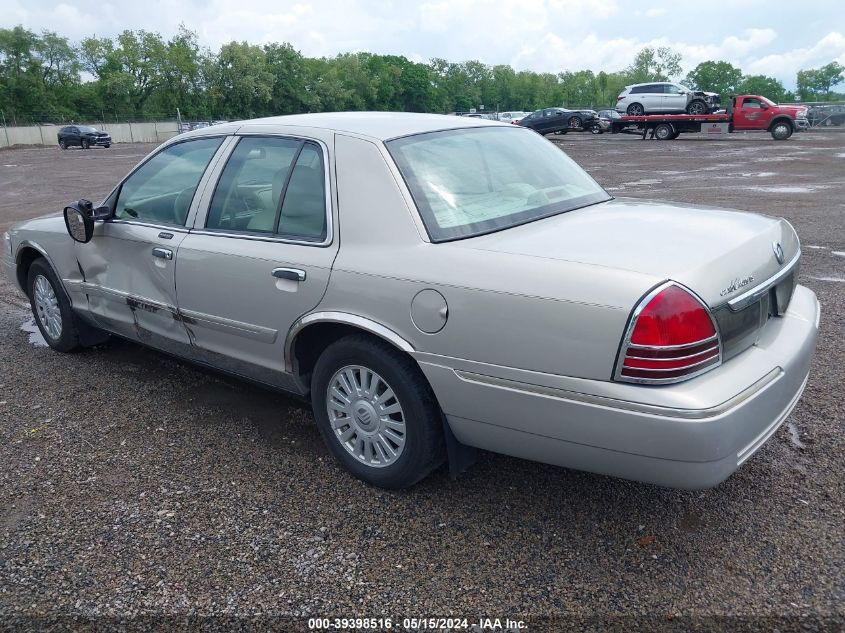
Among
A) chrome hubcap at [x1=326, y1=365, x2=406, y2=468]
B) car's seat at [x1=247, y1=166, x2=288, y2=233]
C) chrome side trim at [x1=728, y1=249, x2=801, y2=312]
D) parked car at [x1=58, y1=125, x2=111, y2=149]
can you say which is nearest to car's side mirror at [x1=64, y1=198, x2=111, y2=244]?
car's seat at [x1=247, y1=166, x2=288, y2=233]

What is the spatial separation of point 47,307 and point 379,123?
10.3 ft

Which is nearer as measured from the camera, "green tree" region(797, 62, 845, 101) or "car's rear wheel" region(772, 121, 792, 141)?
"car's rear wheel" region(772, 121, 792, 141)

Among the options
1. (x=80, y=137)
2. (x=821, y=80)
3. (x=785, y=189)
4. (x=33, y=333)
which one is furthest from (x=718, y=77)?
(x=33, y=333)

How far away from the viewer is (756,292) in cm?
279

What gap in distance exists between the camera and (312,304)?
3.31m

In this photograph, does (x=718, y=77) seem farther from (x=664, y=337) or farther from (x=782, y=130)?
(x=664, y=337)

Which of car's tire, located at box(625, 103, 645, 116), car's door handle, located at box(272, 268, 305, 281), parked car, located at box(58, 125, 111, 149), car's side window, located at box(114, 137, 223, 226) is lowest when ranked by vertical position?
car's door handle, located at box(272, 268, 305, 281)

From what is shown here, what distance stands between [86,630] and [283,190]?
2.07 m

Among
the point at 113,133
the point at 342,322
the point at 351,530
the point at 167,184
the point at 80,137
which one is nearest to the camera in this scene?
the point at 351,530

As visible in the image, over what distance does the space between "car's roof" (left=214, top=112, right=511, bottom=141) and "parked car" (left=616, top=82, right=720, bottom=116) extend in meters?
31.6

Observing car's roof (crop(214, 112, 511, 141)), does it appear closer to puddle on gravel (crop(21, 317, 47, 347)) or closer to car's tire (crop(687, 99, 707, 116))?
puddle on gravel (crop(21, 317, 47, 347))

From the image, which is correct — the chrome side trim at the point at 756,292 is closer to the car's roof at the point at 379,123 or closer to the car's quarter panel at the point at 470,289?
the car's quarter panel at the point at 470,289

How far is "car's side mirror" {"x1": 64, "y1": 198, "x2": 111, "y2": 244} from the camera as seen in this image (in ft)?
14.6

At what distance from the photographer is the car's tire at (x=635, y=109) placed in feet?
112
